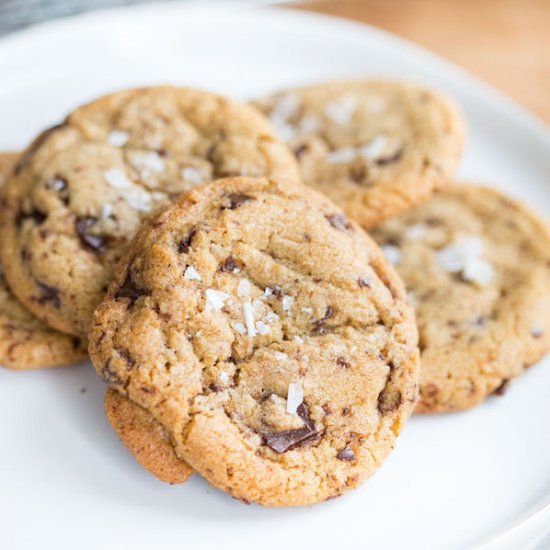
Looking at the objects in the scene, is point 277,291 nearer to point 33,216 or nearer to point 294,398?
point 294,398

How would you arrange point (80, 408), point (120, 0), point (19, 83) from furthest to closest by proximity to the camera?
point (120, 0), point (19, 83), point (80, 408)

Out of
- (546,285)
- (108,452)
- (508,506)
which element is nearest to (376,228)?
(546,285)

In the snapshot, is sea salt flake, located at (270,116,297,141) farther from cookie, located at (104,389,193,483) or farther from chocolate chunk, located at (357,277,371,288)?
cookie, located at (104,389,193,483)

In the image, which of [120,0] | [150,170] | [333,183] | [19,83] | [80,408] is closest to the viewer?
[80,408]

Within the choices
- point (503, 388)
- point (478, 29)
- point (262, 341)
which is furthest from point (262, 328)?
point (478, 29)

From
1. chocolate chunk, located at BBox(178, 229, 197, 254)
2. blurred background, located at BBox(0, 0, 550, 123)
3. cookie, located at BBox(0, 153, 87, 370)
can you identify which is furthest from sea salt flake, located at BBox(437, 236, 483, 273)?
blurred background, located at BBox(0, 0, 550, 123)

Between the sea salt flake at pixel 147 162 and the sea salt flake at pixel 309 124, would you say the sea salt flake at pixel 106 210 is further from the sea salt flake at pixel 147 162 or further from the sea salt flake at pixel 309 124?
the sea salt flake at pixel 309 124

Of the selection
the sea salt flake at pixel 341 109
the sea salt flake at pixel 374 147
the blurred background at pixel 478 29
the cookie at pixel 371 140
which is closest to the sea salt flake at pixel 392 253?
the cookie at pixel 371 140

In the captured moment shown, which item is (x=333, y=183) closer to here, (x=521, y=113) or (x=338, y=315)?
(x=338, y=315)
